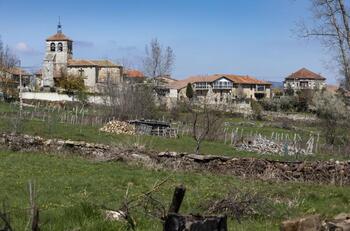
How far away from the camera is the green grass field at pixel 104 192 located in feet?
26.5

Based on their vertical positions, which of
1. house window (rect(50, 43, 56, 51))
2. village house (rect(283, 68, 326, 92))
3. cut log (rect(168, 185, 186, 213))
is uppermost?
house window (rect(50, 43, 56, 51))

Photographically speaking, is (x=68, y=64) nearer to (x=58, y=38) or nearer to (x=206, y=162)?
(x=58, y=38)

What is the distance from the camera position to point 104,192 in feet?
45.3

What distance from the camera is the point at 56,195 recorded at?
1284 cm

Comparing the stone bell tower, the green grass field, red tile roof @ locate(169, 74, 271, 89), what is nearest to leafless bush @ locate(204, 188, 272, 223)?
the green grass field

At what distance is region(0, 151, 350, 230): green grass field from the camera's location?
26.5 feet

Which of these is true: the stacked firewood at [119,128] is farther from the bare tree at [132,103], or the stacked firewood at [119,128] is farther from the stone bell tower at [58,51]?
the stone bell tower at [58,51]

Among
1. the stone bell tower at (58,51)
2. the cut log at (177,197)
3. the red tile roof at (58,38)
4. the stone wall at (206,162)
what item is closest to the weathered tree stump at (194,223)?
the cut log at (177,197)

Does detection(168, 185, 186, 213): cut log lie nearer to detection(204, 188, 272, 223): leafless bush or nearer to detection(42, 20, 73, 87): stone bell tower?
detection(204, 188, 272, 223): leafless bush

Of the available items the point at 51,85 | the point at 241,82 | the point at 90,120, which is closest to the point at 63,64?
the point at 51,85

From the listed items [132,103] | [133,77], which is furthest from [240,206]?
[133,77]

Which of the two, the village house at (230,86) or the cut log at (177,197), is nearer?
the cut log at (177,197)

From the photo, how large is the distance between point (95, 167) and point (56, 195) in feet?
21.6

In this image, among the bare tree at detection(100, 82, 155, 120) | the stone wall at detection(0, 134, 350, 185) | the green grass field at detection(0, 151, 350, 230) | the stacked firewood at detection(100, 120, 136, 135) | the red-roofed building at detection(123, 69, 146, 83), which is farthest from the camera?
the red-roofed building at detection(123, 69, 146, 83)
